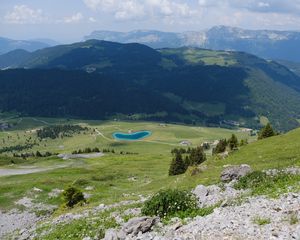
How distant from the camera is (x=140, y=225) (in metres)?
24.6

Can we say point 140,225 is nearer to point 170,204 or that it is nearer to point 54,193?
point 170,204

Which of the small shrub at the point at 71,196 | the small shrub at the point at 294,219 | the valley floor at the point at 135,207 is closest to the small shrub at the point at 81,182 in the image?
the valley floor at the point at 135,207

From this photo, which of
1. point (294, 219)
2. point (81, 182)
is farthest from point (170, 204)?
point (81, 182)

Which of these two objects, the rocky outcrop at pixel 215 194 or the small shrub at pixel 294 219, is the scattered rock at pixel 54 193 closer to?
the rocky outcrop at pixel 215 194

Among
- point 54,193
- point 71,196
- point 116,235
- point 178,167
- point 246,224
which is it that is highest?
point 246,224

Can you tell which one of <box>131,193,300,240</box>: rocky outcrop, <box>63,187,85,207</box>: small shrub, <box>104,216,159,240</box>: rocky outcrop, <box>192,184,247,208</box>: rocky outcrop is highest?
<box>131,193,300,240</box>: rocky outcrop

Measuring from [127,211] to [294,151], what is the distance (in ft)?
104

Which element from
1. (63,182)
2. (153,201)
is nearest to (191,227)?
(153,201)

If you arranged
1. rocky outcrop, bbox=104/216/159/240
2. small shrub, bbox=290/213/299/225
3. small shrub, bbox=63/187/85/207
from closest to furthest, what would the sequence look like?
1. small shrub, bbox=290/213/299/225
2. rocky outcrop, bbox=104/216/159/240
3. small shrub, bbox=63/187/85/207

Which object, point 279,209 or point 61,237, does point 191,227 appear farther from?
point 61,237

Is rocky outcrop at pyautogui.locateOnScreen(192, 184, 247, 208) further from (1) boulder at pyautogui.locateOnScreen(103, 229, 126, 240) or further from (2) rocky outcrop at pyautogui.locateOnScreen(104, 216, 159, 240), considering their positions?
(1) boulder at pyautogui.locateOnScreen(103, 229, 126, 240)

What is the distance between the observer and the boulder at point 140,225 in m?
24.4

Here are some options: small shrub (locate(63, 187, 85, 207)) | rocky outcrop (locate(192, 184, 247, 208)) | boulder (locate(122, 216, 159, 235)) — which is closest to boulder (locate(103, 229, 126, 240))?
boulder (locate(122, 216, 159, 235))

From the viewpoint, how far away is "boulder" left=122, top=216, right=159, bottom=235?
80.0 ft
